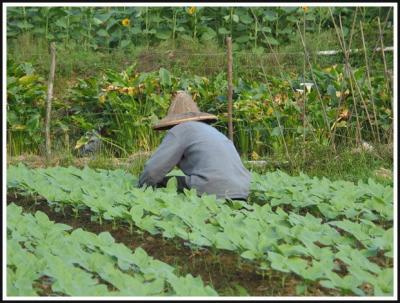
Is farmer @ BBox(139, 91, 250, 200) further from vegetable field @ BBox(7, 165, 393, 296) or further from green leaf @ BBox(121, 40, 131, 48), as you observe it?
green leaf @ BBox(121, 40, 131, 48)

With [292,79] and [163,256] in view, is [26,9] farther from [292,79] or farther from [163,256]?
[163,256]

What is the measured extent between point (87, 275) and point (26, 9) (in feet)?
28.4

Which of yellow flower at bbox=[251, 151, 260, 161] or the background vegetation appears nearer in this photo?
the background vegetation

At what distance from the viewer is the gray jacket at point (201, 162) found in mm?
5793

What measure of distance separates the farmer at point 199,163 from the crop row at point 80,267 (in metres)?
1.10

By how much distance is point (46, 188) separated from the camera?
609 cm

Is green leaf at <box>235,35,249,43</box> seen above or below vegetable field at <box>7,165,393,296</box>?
above

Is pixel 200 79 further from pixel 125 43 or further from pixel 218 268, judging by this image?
pixel 218 268

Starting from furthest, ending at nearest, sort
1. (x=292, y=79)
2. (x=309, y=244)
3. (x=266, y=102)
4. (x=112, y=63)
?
(x=112, y=63) < (x=292, y=79) < (x=266, y=102) < (x=309, y=244)

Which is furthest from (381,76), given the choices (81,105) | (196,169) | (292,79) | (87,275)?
(87,275)

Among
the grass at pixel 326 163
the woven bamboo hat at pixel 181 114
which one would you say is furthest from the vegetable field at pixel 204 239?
the grass at pixel 326 163

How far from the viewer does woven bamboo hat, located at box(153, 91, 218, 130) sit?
20.3 ft

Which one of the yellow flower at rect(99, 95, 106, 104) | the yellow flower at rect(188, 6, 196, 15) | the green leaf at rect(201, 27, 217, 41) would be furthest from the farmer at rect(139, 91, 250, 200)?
the yellow flower at rect(188, 6, 196, 15)

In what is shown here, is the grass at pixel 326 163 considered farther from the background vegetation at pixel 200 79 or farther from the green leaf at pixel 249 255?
the green leaf at pixel 249 255
